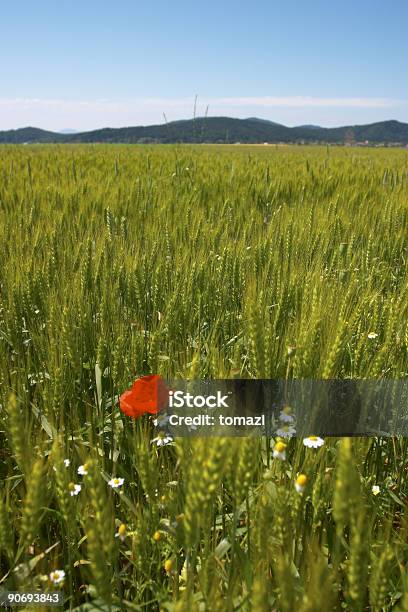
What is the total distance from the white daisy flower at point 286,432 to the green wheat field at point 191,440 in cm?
4

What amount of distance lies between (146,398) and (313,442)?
36 cm

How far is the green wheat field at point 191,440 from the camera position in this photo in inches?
26.5

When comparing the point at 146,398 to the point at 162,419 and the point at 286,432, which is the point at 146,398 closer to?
the point at 162,419

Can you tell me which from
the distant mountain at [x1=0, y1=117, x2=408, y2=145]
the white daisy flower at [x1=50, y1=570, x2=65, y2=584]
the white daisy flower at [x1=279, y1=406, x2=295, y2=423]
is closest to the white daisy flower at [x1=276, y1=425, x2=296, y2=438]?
the white daisy flower at [x1=279, y1=406, x2=295, y2=423]

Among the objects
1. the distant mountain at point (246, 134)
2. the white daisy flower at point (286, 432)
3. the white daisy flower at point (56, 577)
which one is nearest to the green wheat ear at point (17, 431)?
the white daisy flower at point (56, 577)

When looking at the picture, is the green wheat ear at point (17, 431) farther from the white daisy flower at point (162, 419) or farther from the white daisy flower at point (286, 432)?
the white daisy flower at point (286, 432)

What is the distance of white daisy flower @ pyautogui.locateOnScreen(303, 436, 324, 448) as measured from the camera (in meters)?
0.91

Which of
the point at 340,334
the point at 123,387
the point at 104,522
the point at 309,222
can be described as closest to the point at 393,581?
the point at 340,334

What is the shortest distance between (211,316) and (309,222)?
103cm

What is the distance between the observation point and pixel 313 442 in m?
0.92

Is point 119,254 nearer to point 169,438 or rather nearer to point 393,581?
point 169,438

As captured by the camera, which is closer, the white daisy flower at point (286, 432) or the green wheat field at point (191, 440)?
the green wheat field at point (191, 440)

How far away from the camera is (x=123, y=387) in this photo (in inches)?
51.3

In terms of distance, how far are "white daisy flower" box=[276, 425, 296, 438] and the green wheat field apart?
0.04m
